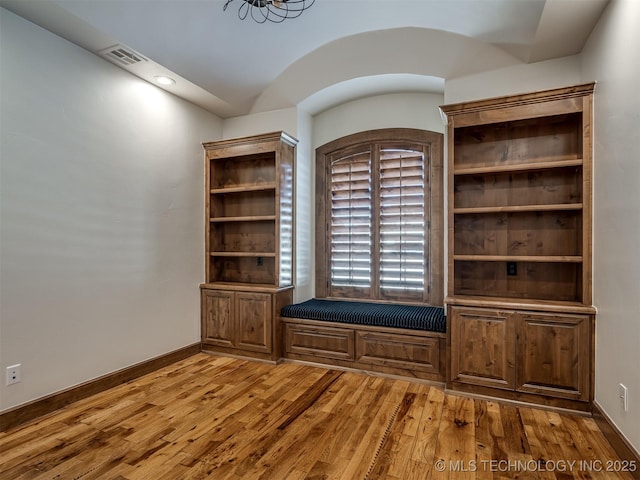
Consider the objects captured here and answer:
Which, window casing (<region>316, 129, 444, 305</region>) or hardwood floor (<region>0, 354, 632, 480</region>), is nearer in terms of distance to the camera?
hardwood floor (<region>0, 354, 632, 480</region>)

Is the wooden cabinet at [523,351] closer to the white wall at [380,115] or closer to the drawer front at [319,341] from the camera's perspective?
the drawer front at [319,341]

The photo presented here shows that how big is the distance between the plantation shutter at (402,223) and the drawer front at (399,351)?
2.43ft

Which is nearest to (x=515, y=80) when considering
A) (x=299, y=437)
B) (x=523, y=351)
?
(x=523, y=351)

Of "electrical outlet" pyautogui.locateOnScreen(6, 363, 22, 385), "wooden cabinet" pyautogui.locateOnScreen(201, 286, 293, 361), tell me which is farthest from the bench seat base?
"electrical outlet" pyautogui.locateOnScreen(6, 363, 22, 385)

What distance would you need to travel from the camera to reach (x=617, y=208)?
82.6 inches

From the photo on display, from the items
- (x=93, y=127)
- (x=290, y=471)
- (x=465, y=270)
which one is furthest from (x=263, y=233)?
(x=290, y=471)

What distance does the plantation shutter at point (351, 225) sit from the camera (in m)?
3.95

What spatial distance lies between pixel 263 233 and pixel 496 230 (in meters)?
2.42

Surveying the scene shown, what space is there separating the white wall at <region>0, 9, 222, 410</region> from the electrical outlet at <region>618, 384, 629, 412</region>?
358cm

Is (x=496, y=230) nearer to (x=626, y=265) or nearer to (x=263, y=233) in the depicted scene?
(x=626, y=265)

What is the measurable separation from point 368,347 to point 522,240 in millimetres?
1635

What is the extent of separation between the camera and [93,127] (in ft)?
9.29

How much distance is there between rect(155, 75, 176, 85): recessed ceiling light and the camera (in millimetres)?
3215

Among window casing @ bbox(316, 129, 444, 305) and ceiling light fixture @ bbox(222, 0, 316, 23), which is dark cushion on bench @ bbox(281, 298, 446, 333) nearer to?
window casing @ bbox(316, 129, 444, 305)
